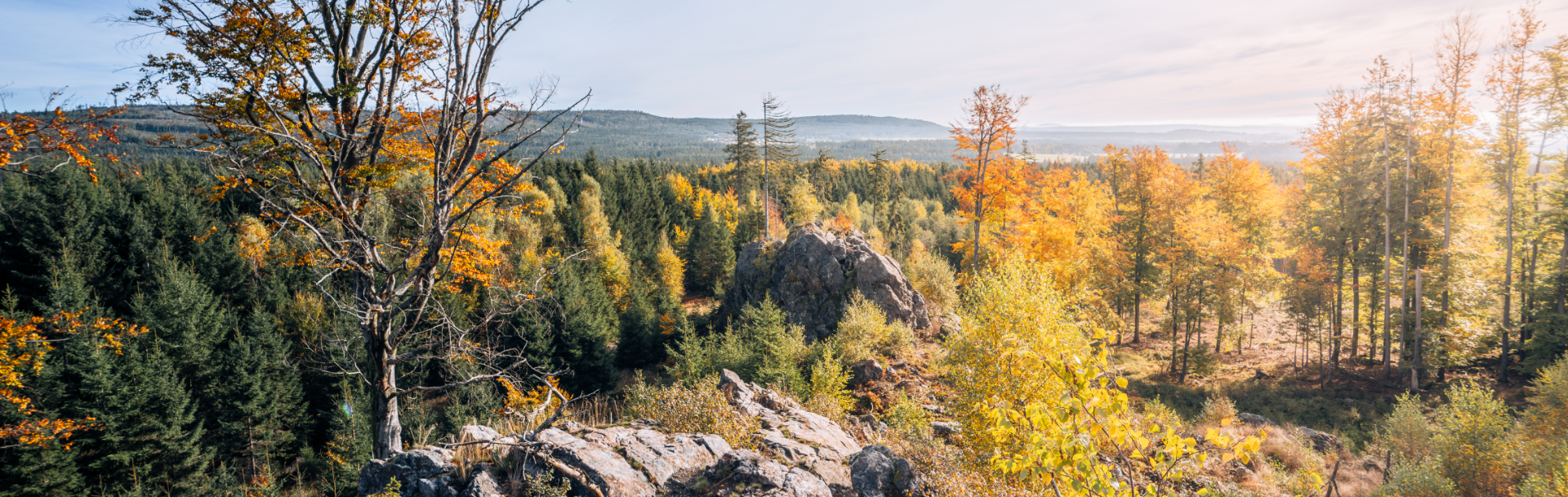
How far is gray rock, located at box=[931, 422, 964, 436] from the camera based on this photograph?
11648mm

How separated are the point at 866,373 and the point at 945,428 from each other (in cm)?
489

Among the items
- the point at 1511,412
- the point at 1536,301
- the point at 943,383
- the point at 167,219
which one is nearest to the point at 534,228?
the point at 167,219

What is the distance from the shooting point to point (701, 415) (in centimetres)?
883

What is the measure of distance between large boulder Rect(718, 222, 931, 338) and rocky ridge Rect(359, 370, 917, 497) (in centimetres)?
1353

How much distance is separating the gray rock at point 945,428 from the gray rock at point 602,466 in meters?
7.06

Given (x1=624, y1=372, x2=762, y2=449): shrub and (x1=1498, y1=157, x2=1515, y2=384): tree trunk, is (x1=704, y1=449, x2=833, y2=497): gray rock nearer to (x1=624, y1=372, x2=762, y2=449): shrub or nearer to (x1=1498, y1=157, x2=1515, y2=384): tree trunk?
(x1=624, y1=372, x2=762, y2=449): shrub

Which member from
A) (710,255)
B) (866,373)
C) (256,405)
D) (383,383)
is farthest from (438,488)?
(710,255)

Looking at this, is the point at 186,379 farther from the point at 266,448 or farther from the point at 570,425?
the point at 570,425

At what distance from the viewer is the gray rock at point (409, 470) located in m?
6.50

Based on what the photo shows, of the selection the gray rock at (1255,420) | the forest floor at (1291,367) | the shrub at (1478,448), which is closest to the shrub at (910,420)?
the shrub at (1478,448)

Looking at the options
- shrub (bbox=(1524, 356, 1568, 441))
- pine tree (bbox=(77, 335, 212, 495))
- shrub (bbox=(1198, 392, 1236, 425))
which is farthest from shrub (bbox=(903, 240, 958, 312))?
pine tree (bbox=(77, 335, 212, 495))

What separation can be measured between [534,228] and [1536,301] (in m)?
45.6

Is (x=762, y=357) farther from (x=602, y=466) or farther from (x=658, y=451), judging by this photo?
(x=602, y=466)

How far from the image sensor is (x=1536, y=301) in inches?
847
